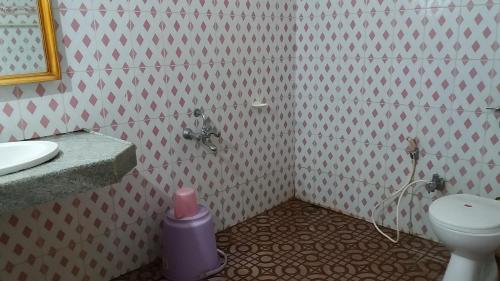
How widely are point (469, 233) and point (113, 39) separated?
1.82 metres

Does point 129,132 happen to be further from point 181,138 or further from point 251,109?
point 251,109

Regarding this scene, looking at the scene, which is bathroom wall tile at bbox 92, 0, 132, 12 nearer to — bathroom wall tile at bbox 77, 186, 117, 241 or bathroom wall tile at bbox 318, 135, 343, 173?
bathroom wall tile at bbox 77, 186, 117, 241

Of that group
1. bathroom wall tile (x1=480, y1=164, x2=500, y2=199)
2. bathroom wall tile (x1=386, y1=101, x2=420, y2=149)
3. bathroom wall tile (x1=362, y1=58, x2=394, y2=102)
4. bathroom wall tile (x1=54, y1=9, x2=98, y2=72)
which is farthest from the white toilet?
bathroom wall tile (x1=54, y1=9, x2=98, y2=72)

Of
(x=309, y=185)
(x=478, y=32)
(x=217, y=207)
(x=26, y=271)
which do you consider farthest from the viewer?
(x=309, y=185)

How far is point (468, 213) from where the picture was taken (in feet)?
6.46

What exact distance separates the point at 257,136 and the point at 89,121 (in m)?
1.16

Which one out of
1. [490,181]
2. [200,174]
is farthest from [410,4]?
[200,174]

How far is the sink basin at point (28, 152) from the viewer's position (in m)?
1.53

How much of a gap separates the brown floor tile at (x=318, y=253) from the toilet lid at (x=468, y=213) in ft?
1.34

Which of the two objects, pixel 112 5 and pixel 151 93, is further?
pixel 151 93

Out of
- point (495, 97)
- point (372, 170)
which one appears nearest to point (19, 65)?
point (372, 170)

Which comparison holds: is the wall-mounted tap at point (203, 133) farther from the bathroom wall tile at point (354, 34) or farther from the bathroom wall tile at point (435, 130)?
the bathroom wall tile at point (435, 130)

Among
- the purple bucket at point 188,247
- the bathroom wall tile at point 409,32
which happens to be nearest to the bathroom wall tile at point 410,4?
the bathroom wall tile at point 409,32

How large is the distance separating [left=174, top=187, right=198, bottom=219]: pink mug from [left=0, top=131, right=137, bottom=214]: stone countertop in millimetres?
496
